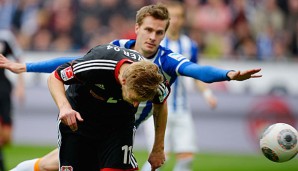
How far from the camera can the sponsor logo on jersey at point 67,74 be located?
638 centimetres

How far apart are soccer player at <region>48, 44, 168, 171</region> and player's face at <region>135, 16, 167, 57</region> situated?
80 centimetres

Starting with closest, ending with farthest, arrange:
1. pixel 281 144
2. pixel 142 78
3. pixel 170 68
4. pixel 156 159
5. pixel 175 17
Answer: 1. pixel 142 78
2. pixel 156 159
3. pixel 281 144
4. pixel 170 68
5. pixel 175 17

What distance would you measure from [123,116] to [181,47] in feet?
12.6

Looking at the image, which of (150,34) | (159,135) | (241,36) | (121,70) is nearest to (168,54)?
(150,34)

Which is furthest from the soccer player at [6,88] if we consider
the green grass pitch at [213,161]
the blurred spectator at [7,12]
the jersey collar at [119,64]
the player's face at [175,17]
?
the jersey collar at [119,64]

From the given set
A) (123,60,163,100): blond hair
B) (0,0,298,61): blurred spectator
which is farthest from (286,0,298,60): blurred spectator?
(123,60,163,100): blond hair

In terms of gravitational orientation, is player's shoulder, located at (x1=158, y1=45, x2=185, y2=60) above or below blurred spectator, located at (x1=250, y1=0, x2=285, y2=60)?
below

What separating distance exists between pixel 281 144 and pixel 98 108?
178cm

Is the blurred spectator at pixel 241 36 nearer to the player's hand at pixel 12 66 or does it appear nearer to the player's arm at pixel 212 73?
the player's arm at pixel 212 73

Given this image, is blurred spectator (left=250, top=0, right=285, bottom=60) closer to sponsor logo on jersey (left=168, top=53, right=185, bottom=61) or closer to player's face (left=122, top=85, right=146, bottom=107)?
sponsor logo on jersey (left=168, top=53, right=185, bottom=61)

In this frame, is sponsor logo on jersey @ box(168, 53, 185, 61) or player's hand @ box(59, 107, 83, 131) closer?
player's hand @ box(59, 107, 83, 131)

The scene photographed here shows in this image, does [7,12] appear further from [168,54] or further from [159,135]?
[159,135]

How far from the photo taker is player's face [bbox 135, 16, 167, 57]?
7344 millimetres

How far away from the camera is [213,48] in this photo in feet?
54.0
